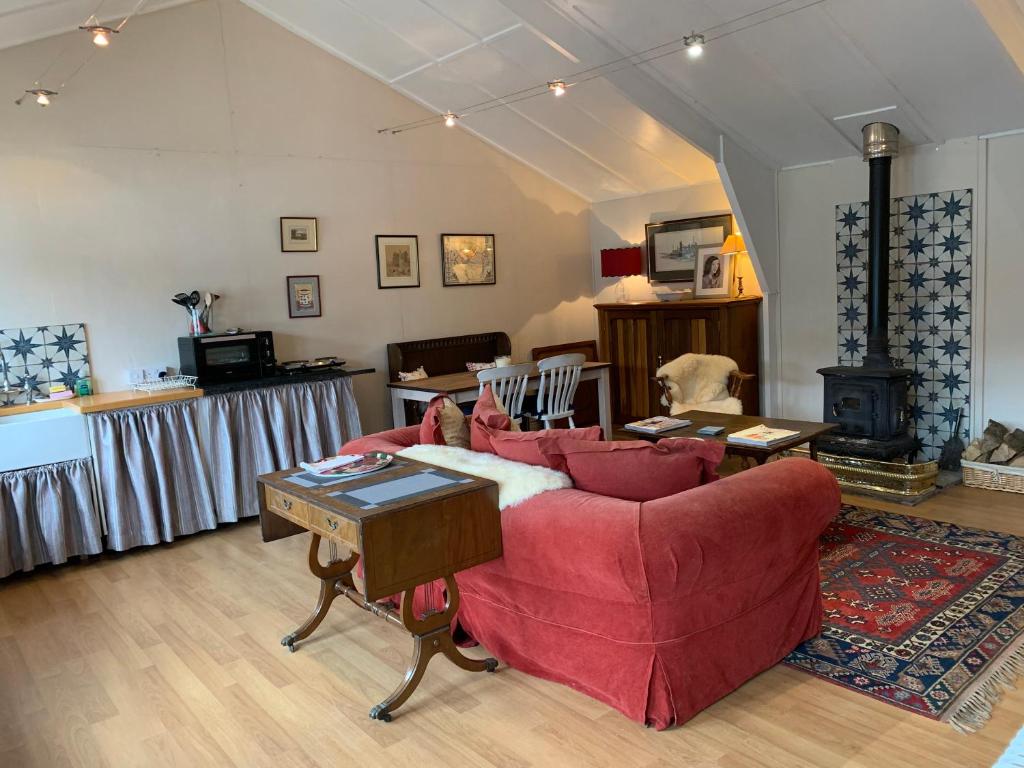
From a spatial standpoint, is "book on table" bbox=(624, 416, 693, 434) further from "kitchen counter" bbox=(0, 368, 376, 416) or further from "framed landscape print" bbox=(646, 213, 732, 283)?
"framed landscape print" bbox=(646, 213, 732, 283)

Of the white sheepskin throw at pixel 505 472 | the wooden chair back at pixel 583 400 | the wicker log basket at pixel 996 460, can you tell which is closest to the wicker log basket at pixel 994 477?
the wicker log basket at pixel 996 460

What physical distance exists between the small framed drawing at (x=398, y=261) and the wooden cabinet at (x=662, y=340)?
175cm

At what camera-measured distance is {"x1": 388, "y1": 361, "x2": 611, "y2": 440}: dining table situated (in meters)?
5.45

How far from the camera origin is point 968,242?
507cm

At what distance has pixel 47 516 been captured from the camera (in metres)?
4.22

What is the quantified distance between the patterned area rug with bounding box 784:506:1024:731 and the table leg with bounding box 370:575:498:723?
4.11ft

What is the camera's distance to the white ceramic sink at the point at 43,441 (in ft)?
13.4

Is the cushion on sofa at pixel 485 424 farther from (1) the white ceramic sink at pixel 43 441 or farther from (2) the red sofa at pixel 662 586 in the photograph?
(1) the white ceramic sink at pixel 43 441

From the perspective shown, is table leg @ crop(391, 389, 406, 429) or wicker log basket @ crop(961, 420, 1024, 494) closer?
wicker log basket @ crop(961, 420, 1024, 494)

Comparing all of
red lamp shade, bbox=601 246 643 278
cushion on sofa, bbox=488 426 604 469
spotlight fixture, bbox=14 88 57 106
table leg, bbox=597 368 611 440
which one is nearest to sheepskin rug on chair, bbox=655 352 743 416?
table leg, bbox=597 368 611 440

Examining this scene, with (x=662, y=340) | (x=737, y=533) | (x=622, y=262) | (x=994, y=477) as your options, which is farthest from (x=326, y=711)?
(x=622, y=262)

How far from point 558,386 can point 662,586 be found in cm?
328

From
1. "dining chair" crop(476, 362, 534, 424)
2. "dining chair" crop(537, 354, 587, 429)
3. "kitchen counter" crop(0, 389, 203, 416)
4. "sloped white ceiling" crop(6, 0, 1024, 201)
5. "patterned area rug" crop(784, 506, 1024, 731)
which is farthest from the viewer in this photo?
"dining chair" crop(537, 354, 587, 429)

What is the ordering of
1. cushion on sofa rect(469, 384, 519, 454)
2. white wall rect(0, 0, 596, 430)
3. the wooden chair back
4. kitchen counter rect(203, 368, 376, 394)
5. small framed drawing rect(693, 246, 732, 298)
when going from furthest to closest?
the wooden chair back → small framed drawing rect(693, 246, 732, 298) → kitchen counter rect(203, 368, 376, 394) → white wall rect(0, 0, 596, 430) → cushion on sofa rect(469, 384, 519, 454)
